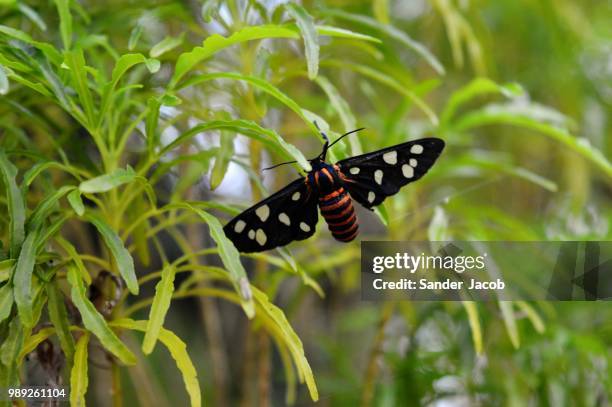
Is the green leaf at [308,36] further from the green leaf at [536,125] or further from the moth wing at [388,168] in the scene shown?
the green leaf at [536,125]

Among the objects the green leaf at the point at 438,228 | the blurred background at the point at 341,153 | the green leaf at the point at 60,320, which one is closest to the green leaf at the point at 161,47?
the blurred background at the point at 341,153

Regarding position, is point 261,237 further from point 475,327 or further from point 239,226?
point 475,327

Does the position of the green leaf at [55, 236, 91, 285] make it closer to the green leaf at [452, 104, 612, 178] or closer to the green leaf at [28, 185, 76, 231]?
the green leaf at [28, 185, 76, 231]

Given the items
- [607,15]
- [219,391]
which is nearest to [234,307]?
[219,391]

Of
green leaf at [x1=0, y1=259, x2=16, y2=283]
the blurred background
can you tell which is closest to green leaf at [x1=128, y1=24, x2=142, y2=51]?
the blurred background

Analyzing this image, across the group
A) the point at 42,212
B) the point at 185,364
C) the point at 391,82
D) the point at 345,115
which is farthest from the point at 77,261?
the point at 391,82

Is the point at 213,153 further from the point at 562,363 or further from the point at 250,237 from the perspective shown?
→ the point at 562,363
